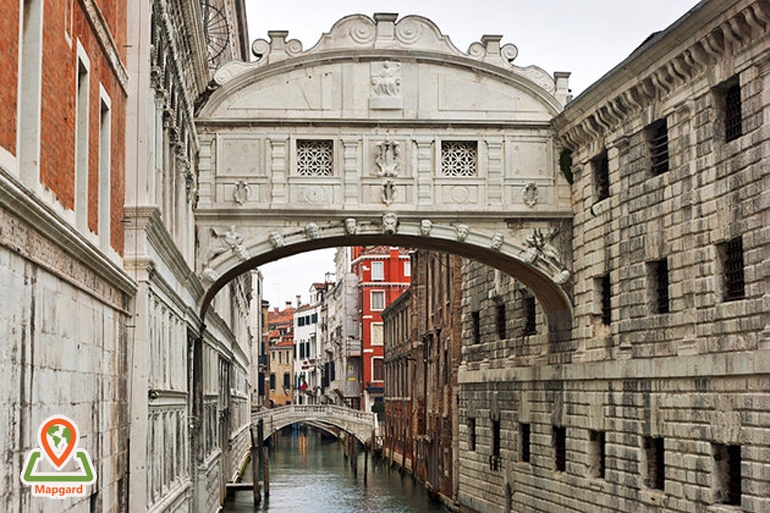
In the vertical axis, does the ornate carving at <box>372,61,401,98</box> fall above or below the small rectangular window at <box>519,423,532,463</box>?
above

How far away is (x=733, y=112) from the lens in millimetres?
15359

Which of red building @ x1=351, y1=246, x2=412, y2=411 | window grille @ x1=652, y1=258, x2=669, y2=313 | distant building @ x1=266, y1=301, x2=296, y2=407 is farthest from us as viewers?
distant building @ x1=266, y1=301, x2=296, y2=407

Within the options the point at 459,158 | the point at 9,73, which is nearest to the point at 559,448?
the point at 459,158

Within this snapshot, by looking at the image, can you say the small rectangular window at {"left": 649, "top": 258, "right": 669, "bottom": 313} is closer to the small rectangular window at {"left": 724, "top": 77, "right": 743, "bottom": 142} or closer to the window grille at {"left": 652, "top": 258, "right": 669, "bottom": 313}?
the window grille at {"left": 652, "top": 258, "right": 669, "bottom": 313}

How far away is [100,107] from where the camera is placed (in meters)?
11.0

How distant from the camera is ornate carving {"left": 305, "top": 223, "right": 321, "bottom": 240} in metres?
20.4

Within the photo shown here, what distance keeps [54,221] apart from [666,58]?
424 inches

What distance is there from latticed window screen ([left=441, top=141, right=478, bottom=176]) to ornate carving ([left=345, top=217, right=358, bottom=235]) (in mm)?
1749

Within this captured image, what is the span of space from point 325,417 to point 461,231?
127 ft

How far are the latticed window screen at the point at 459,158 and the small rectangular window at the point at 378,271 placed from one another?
48.4m

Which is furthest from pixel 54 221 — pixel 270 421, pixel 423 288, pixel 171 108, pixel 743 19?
pixel 270 421

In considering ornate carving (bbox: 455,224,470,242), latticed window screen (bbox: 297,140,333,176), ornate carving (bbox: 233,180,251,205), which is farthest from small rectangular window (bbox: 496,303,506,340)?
ornate carving (bbox: 233,180,251,205)

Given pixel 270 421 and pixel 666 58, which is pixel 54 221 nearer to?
pixel 666 58

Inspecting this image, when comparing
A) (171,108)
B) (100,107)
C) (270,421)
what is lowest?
(270,421)
